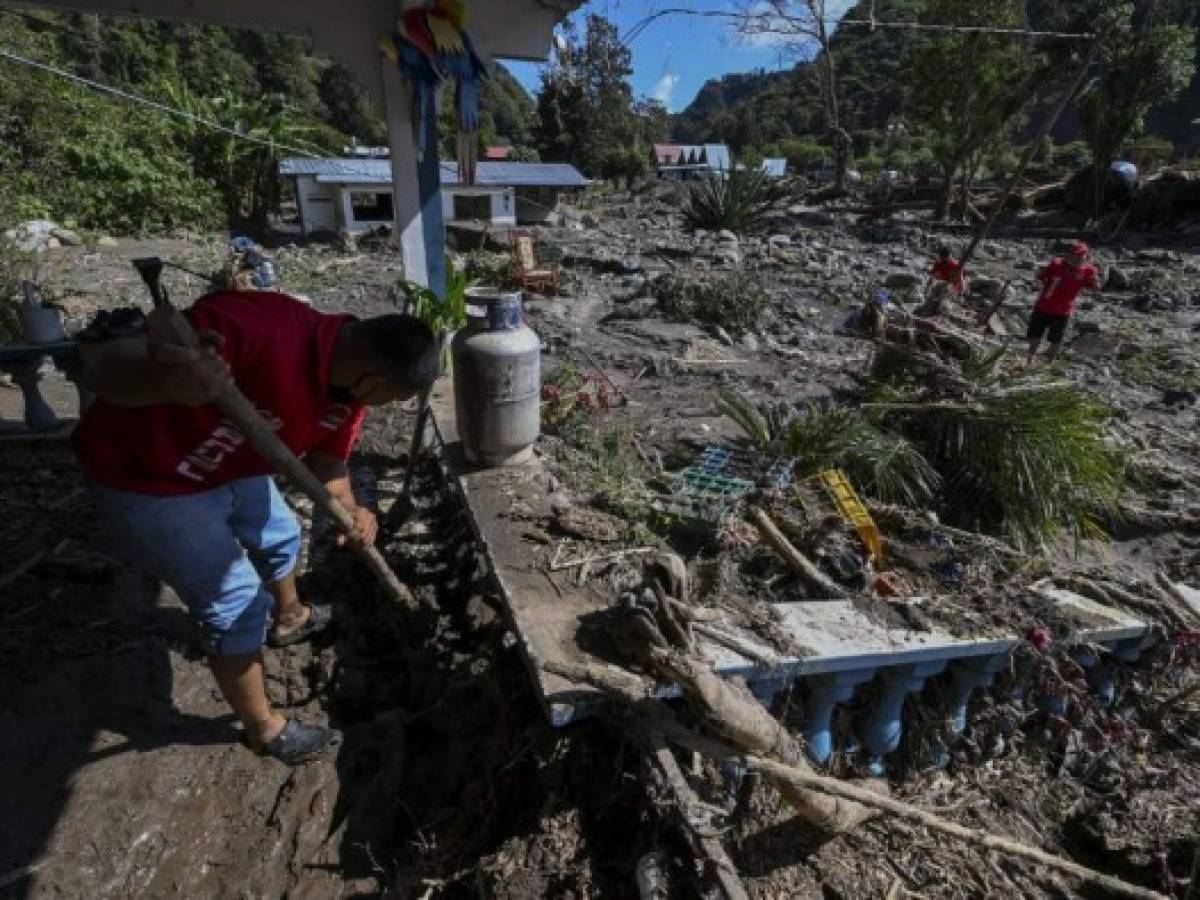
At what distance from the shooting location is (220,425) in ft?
6.12

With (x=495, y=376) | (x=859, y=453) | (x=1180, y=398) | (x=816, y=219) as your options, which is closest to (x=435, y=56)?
(x=495, y=376)

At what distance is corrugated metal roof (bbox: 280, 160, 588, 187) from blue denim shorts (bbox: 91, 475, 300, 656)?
12.7 meters

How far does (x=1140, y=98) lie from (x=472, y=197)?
19.4m

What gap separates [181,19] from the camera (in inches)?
157

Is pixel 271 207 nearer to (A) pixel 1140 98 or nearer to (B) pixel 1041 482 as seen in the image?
(B) pixel 1041 482

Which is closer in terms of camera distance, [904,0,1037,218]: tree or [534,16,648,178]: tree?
[904,0,1037,218]: tree

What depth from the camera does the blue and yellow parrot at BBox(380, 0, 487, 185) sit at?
3.56 meters

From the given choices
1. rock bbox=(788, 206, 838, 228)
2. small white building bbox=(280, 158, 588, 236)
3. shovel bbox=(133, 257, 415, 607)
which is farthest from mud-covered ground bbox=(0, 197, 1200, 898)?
rock bbox=(788, 206, 838, 228)

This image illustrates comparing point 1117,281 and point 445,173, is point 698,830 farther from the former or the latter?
point 445,173

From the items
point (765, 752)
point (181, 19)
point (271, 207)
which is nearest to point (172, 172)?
point (271, 207)

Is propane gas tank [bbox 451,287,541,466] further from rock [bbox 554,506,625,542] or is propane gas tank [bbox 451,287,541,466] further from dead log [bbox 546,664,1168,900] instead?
dead log [bbox 546,664,1168,900]

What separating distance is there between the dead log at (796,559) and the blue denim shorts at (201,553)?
189cm

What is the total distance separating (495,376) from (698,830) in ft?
6.77

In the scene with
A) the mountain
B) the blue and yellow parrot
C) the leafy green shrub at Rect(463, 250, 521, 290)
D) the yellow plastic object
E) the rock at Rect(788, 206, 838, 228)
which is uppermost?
the mountain
